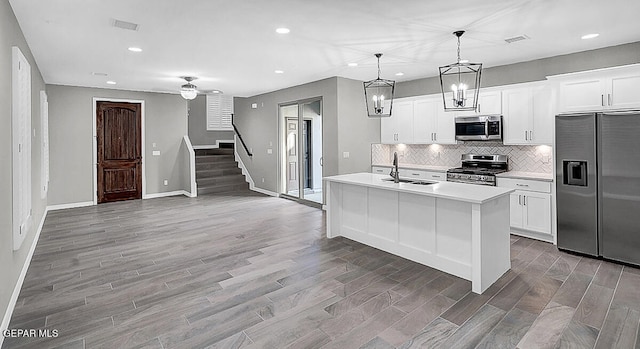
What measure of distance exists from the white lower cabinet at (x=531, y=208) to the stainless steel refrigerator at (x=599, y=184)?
28 cm

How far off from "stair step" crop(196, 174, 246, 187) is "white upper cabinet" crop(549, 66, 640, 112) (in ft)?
25.1

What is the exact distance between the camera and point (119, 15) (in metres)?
3.47

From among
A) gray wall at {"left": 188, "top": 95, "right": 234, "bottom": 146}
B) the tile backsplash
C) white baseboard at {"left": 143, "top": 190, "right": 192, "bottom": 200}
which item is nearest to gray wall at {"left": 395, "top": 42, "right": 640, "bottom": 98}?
the tile backsplash

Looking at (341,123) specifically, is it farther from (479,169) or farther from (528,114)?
(528,114)

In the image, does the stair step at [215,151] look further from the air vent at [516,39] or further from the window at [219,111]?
the air vent at [516,39]

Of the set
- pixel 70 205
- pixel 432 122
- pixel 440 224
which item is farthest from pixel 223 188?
pixel 440 224

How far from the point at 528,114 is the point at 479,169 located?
3.63 ft

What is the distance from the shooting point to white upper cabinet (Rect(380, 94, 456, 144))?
620 cm

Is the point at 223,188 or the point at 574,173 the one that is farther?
the point at 223,188

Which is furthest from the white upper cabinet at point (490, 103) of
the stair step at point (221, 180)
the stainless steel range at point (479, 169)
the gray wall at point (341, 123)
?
the stair step at point (221, 180)

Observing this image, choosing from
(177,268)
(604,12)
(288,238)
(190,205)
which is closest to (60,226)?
(190,205)

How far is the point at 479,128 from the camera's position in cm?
562

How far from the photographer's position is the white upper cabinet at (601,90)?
4.00 metres

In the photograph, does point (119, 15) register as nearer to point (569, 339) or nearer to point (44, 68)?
point (44, 68)
